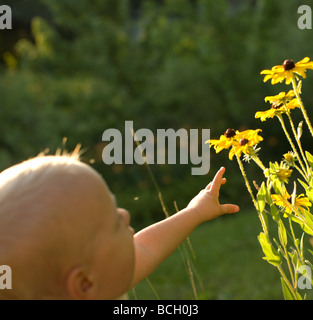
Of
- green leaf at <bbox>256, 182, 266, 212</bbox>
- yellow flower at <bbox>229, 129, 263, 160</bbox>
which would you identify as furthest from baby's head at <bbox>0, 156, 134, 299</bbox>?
yellow flower at <bbox>229, 129, 263, 160</bbox>

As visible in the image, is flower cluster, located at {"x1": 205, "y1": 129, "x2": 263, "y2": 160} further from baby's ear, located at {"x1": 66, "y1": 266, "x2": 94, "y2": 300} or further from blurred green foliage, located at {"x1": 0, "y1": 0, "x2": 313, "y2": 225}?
blurred green foliage, located at {"x1": 0, "y1": 0, "x2": 313, "y2": 225}

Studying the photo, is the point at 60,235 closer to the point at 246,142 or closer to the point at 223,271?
the point at 246,142

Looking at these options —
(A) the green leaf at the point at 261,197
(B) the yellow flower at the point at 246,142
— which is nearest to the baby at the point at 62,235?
(A) the green leaf at the point at 261,197

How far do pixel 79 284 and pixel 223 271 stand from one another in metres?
4.43

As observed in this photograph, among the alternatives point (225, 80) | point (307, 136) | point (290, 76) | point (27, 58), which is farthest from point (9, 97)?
point (290, 76)

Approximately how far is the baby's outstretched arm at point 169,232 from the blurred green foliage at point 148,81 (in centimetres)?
621

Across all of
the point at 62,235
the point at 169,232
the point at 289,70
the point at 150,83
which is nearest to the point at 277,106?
the point at 289,70

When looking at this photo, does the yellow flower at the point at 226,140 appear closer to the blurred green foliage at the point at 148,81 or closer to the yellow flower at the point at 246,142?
the yellow flower at the point at 246,142

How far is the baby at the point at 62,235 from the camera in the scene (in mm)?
1118

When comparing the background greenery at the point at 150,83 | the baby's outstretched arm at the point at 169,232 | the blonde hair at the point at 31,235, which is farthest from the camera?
the background greenery at the point at 150,83

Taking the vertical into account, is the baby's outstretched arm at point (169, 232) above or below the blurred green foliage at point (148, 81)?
below

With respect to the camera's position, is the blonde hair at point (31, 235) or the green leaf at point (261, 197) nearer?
the blonde hair at point (31, 235)

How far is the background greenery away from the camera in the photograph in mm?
8172
